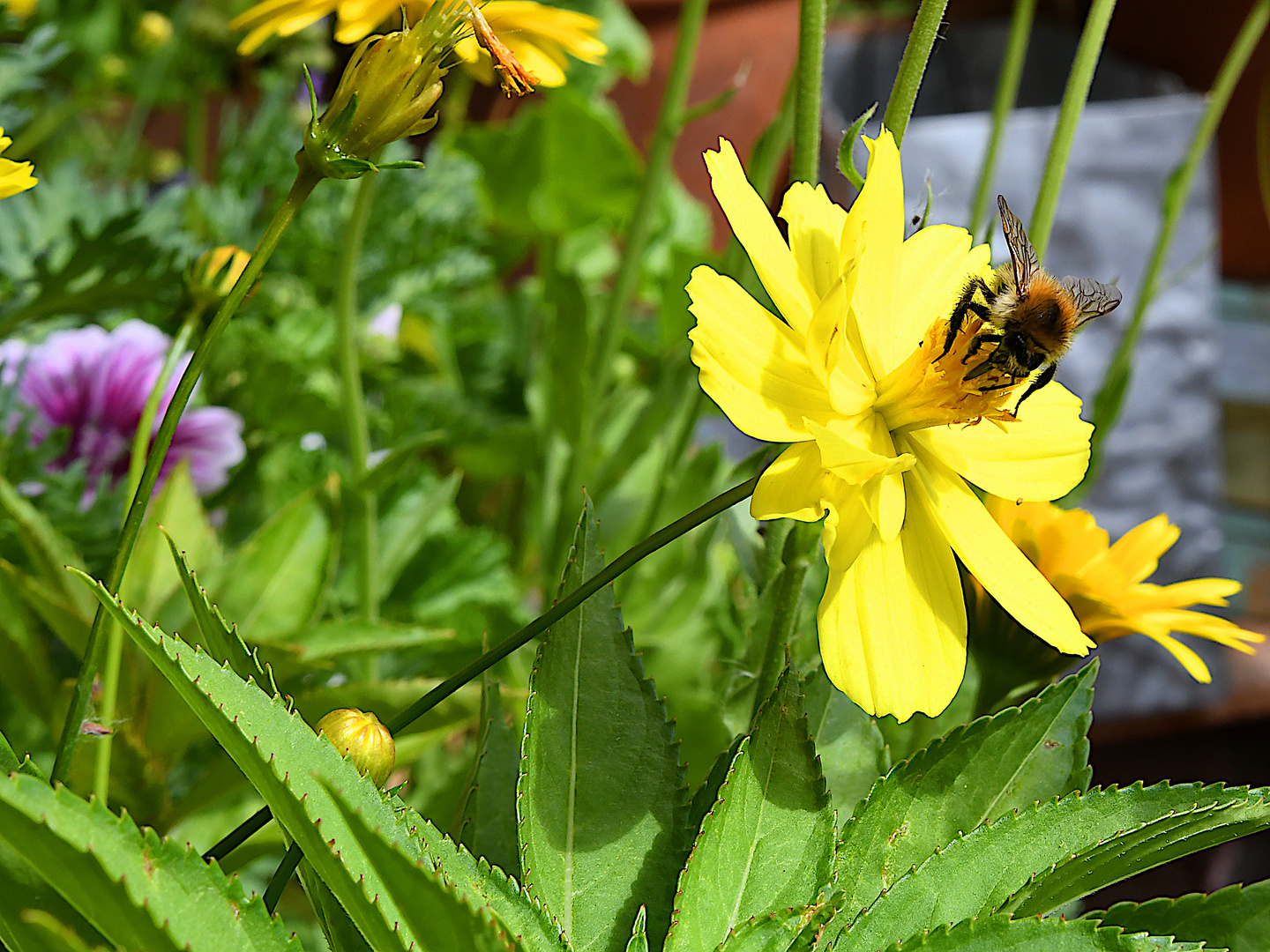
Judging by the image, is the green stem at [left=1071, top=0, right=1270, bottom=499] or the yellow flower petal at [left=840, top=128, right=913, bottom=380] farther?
the green stem at [left=1071, top=0, right=1270, bottom=499]

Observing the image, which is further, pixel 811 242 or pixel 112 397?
pixel 112 397

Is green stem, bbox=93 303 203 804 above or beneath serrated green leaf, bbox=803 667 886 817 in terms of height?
above

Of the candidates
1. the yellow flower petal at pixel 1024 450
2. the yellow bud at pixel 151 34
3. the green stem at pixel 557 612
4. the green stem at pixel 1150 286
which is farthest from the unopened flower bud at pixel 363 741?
the yellow bud at pixel 151 34

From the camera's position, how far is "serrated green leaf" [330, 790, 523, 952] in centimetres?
13

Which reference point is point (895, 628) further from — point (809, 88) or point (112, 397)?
point (112, 397)

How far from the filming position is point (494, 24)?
23cm

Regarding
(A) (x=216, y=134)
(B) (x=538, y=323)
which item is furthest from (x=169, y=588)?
(A) (x=216, y=134)

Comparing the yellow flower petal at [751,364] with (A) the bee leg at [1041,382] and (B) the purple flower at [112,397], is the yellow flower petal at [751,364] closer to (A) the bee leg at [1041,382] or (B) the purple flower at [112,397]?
(A) the bee leg at [1041,382]

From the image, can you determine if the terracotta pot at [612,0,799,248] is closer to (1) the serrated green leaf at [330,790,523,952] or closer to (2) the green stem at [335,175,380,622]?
(2) the green stem at [335,175,380,622]

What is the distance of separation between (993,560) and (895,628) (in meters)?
0.03

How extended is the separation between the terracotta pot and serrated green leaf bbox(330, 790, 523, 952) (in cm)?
66

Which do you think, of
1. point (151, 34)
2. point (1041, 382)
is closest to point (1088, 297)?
point (1041, 382)

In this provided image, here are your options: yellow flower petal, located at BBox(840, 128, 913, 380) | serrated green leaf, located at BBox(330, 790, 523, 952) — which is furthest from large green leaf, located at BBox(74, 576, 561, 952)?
yellow flower petal, located at BBox(840, 128, 913, 380)

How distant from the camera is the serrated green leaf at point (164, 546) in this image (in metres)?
0.30
